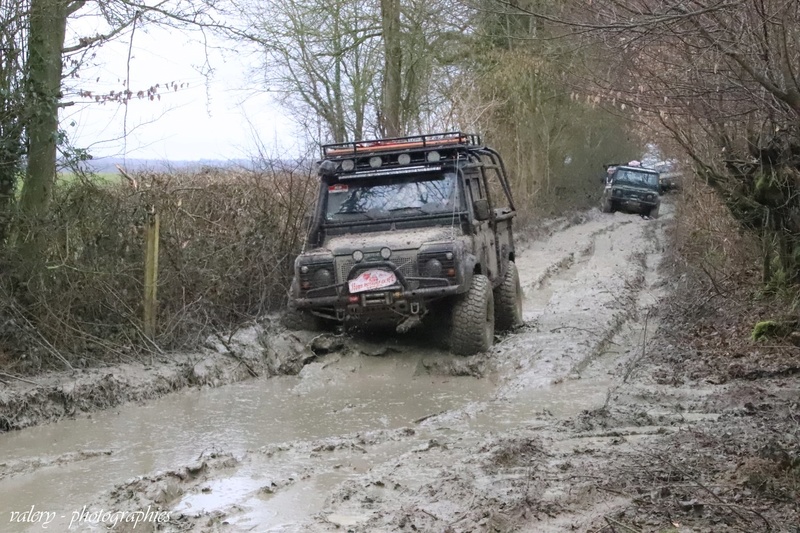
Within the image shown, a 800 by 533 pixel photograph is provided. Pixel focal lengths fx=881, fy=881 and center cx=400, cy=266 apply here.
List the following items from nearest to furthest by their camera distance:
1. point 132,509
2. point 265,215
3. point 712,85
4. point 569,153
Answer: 1. point 132,509
2. point 712,85
3. point 265,215
4. point 569,153

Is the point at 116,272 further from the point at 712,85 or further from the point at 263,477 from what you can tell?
the point at 712,85

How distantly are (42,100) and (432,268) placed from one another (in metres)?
4.21

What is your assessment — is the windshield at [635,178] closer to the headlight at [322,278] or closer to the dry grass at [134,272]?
the dry grass at [134,272]

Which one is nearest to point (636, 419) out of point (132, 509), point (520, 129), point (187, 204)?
point (132, 509)

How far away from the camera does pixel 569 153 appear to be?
118 ft

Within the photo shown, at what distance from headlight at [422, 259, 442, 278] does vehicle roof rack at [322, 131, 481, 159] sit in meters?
1.53

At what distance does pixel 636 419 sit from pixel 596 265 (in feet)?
39.7

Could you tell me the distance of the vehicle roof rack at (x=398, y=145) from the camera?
380 inches

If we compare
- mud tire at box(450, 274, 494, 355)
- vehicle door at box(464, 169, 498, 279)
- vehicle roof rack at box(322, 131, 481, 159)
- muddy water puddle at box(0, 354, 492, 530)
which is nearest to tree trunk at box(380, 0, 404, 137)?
vehicle door at box(464, 169, 498, 279)

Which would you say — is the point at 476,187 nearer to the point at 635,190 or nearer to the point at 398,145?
the point at 398,145

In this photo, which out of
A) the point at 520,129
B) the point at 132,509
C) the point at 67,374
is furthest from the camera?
the point at 520,129

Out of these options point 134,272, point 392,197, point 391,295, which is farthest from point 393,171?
point 134,272

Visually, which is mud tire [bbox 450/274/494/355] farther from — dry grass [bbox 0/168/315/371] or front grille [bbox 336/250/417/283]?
dry grass [bbox 0/168/315/371]

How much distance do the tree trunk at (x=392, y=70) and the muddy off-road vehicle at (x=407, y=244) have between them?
8778mm
